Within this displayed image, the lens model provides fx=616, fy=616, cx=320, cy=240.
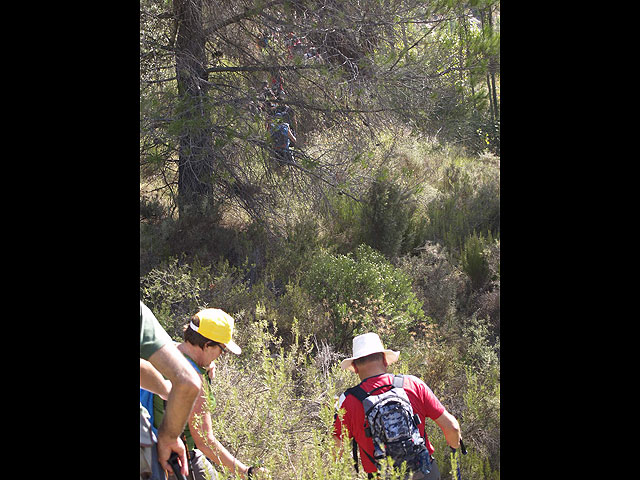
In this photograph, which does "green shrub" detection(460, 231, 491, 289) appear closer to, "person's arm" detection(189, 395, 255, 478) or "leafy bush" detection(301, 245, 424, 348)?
"leafy bush" detection(301, 245, 424, 348)

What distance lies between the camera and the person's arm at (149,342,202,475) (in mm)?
1695

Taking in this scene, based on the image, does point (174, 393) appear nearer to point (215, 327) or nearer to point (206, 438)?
point (215, 327)

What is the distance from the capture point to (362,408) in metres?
2.45

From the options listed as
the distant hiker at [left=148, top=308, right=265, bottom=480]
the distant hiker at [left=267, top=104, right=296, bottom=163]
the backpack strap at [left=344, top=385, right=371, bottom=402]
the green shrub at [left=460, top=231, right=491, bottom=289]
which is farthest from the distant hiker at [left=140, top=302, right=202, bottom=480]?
the green shrub at [left=460, top=231, right=491, bottom=289]

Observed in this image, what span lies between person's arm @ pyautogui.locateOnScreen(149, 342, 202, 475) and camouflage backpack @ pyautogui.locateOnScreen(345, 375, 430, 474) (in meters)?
0.84

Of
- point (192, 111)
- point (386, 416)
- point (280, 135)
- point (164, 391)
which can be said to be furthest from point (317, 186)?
point (164, 391)

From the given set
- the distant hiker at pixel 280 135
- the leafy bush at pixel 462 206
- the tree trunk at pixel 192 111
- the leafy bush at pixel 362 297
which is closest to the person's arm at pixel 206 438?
the leafy bush at pixel 362 297

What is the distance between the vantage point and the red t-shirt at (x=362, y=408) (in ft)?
8.07

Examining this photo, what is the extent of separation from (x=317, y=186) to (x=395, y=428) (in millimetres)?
4090
